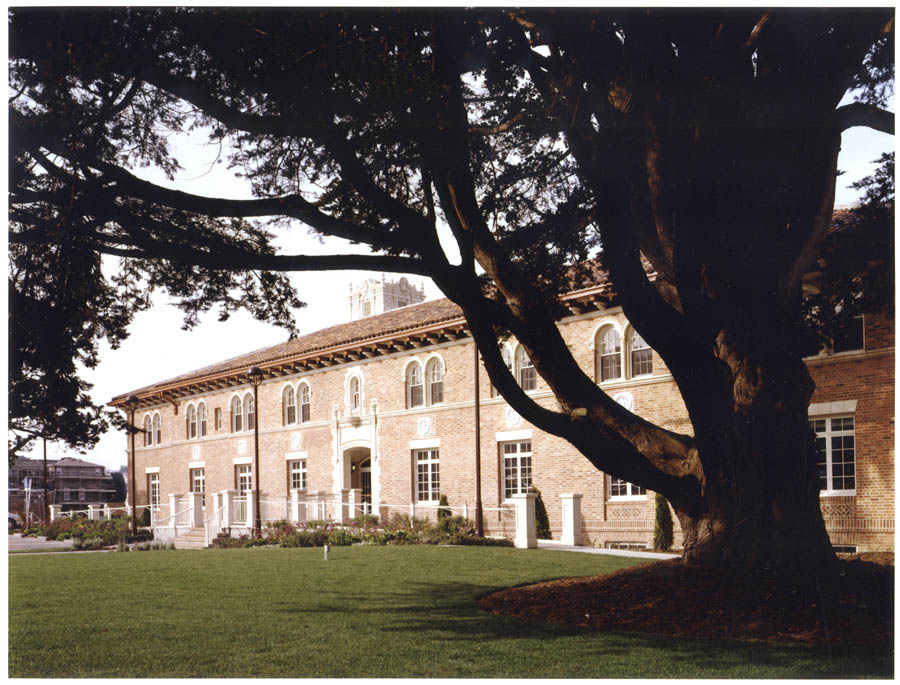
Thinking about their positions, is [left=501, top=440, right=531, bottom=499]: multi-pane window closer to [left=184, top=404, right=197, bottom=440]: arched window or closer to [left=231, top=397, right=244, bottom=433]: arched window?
[left=231, top=397, right=244, bottom=433]: arched window

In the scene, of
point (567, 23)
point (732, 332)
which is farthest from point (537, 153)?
point (732, 332)

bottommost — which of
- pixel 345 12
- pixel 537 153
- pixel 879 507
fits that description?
pixel 879 507

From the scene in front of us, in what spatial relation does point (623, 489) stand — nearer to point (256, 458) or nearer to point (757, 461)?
point (256, 458)

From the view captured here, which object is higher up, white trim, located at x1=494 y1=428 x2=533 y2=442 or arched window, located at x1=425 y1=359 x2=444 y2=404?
arched window, located at x1=425 y1=359 x2=444 y2=404

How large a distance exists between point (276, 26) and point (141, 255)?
3.22 metres

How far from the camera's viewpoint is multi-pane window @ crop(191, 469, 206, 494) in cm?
3972

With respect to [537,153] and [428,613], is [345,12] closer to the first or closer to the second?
[537,153]

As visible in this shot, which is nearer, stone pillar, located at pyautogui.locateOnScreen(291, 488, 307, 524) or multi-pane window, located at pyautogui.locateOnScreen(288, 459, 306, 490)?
stone pillar, located at pyautogui.locateOnScreen(291, 488, 307, 524)

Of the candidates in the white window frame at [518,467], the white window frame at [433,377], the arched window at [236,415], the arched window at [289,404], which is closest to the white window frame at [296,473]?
the arched window at [289,404]

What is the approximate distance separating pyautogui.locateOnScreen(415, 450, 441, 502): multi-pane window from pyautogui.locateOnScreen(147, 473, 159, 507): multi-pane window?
654 inches

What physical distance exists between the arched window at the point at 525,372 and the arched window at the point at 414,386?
4289mm

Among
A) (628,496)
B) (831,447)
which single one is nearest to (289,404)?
Answer: (628,496)

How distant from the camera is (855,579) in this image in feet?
33.8

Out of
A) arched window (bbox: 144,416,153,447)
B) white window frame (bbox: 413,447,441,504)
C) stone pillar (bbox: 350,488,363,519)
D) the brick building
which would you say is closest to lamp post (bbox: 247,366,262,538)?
the brick building
